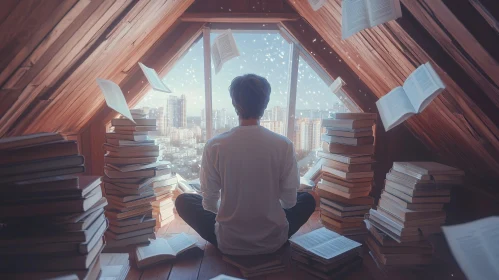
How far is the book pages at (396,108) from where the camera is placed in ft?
6.17

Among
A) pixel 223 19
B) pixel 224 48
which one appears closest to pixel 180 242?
pixel 224 48

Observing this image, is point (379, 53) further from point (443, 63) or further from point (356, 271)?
point (356, 271)

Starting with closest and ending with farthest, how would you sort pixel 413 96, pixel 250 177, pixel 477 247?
pixel 477 247 → pixel 413 96 → pixel 250 177

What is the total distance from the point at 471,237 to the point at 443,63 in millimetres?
805

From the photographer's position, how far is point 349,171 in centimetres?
270

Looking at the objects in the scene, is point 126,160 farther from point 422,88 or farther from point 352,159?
point 422,88

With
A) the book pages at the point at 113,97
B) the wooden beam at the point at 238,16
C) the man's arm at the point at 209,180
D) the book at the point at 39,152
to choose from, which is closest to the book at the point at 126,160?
the book pages at the point at 113,97

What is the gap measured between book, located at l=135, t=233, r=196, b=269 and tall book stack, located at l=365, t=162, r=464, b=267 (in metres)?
1.23

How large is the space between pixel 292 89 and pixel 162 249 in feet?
5.97

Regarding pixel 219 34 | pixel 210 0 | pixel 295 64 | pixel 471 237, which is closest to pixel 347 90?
pixel 295 64

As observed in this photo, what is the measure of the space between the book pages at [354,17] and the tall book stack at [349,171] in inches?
42.7

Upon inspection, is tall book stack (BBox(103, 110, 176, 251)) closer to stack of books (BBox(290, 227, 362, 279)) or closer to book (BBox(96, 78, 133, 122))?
book (BBox(96, 78, 133, 122))

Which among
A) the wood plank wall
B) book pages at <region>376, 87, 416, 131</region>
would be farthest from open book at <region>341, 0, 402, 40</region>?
book pages at <region>376, 87, 416, 131</region>

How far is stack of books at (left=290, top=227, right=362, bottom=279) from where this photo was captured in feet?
6.63
